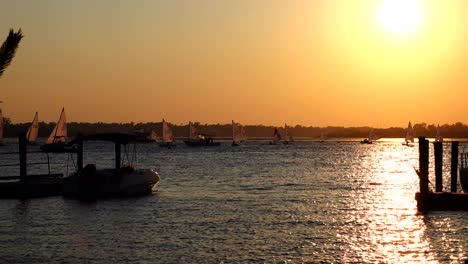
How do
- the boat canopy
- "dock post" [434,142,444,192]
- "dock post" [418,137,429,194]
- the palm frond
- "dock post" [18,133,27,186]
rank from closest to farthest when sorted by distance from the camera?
1. the palm frond
2. "dock post" [418,137,429,194]
3. "dock post" [434,142,444,192]
4. "dock post" [18,133,27,186]
5. the boat canopy

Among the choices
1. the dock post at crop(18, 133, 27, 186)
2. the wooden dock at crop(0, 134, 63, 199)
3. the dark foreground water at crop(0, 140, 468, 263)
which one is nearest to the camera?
the dark foreground water at crop(0, 140, 468, 263)

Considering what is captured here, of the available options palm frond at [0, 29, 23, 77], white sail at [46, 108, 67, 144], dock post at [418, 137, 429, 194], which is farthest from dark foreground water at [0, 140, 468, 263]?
white sail at [46, 108, 67, 144]

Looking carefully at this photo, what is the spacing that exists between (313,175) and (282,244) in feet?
176

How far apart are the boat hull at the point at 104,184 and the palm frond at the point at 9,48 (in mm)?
35721

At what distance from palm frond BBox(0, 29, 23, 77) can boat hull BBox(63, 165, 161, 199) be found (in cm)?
3572

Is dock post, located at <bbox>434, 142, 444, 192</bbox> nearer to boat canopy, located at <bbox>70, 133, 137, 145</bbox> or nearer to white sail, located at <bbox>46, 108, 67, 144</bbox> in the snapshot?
boat canopy, located at <bbox>70, 133, 137, 145</bbox>

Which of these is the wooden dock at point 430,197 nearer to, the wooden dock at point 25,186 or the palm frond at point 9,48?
the wooden dock at point 25,186

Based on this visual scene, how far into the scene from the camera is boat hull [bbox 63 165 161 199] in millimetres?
49781

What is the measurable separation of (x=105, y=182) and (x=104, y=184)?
150 millimetres

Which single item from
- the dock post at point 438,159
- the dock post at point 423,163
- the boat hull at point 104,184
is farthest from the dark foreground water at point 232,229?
the dock post at point 438,159

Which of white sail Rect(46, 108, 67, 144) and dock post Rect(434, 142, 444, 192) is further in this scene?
white sail Rect(46, 108, 67, 144)

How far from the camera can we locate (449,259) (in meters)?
27.5

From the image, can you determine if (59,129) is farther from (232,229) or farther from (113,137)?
(232,229)

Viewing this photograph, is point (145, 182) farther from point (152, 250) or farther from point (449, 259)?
point (449, 259)
